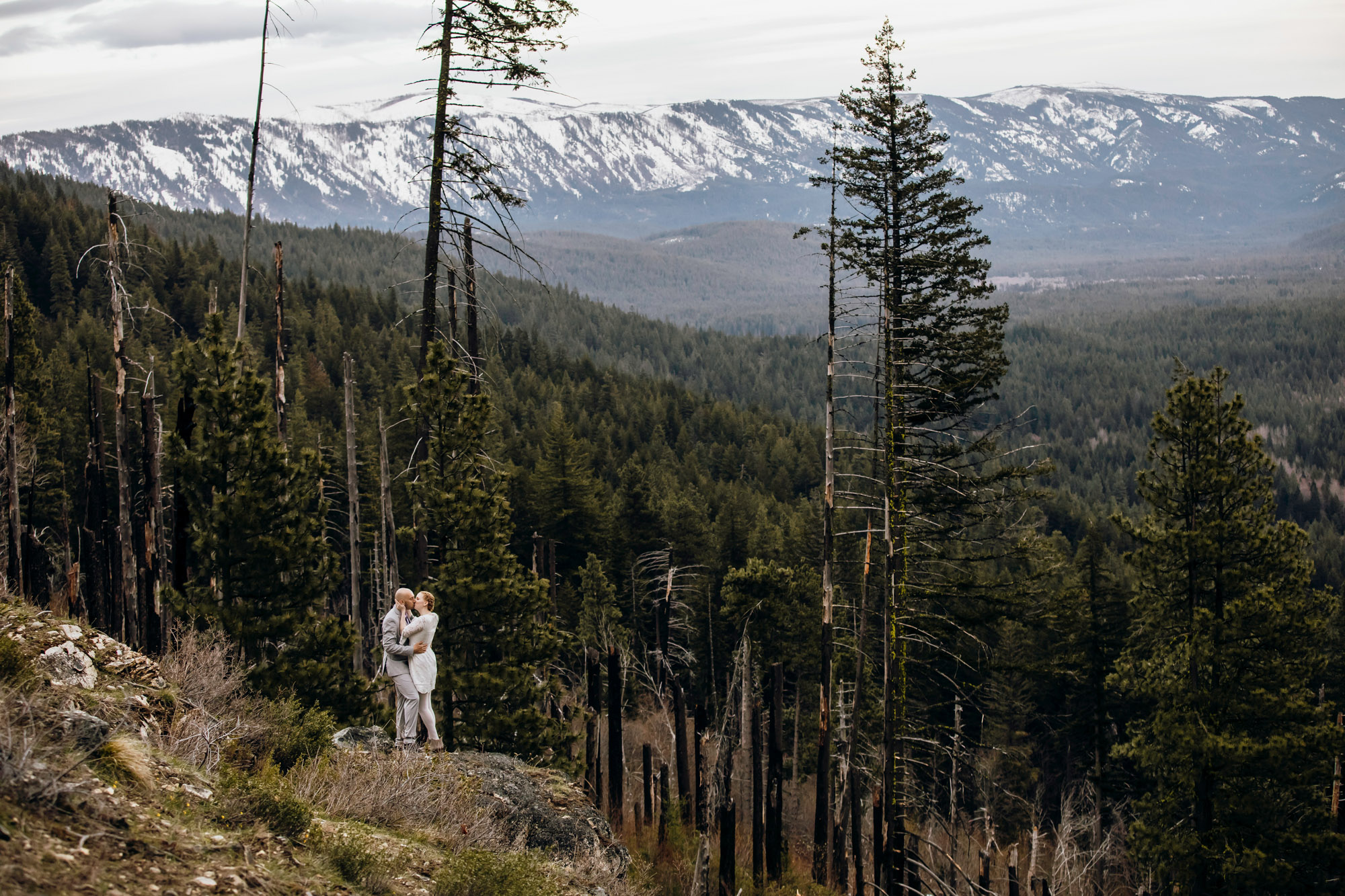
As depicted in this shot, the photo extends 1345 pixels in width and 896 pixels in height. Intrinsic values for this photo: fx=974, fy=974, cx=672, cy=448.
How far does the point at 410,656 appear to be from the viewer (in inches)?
444

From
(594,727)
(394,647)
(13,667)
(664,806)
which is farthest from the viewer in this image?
(594,727)

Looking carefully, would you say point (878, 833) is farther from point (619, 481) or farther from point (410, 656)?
point (619, 481)

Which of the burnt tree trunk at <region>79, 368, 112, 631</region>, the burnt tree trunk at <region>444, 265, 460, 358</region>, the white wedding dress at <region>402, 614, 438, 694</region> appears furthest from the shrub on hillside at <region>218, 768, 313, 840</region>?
the burnt tree trunk at <region>79, 368, 112, 631</region>

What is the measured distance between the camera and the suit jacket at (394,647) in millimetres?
11180

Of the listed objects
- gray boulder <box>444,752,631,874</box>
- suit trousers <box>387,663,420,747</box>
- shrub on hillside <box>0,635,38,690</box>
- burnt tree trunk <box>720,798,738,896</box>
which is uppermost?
shrub on hillside <box>0,635,38,690</box>

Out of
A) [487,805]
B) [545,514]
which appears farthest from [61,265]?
[487,805]

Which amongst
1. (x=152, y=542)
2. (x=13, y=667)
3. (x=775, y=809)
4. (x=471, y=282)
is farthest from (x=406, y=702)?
(x=775, y=809)

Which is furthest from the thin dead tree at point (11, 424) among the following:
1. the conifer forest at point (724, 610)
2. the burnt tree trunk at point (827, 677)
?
the burnt tree trunk at point (827, 677)

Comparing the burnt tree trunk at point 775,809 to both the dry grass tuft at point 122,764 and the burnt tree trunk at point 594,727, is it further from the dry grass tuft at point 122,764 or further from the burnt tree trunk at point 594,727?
the dry grass tuft at point 122,764

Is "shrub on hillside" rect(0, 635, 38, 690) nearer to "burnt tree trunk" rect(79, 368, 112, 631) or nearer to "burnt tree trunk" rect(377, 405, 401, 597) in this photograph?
"burnt tree trunk" rect(377, 405, 401, 597)

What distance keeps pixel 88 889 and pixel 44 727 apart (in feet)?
5.26

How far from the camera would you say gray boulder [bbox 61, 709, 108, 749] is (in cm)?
605

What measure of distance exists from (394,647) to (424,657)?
0.41 metres

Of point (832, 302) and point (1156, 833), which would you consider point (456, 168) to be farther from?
point (1156, 833)
